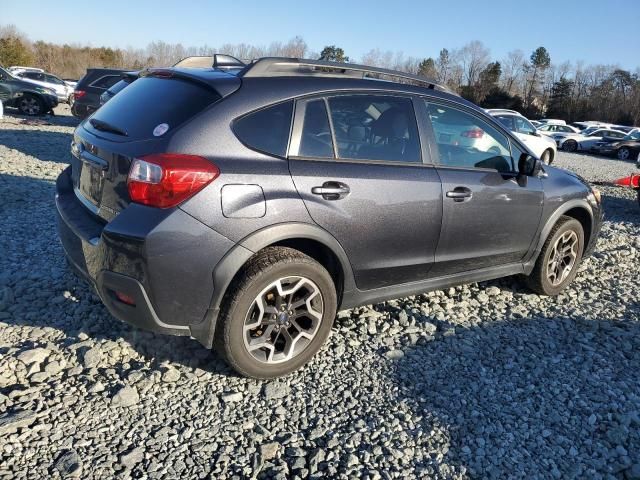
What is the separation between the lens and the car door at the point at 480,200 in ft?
12.3

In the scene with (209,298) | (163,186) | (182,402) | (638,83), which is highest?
(638,83)

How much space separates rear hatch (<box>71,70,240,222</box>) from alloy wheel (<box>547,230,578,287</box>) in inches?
129

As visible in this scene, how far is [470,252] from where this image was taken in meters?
3.96

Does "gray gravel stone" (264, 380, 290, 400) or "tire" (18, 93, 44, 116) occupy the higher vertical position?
"tire" (18, 93, 44, 116)

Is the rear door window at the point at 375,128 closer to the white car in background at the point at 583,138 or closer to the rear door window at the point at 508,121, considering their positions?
the rear door window at the point at 508,121

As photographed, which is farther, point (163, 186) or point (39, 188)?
point (39, 188)

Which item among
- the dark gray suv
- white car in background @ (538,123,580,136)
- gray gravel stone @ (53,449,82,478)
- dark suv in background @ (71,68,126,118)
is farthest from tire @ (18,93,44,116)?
white car in background @ (538,123,580,136)

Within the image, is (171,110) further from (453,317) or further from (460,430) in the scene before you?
(453,317)

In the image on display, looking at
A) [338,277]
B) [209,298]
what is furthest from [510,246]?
[209,298]

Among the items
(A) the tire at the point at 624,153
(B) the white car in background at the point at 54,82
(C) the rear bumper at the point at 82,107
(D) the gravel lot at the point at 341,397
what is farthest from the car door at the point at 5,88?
(A) the tire at the point at 624,153

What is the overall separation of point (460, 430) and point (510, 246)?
6.16 feet

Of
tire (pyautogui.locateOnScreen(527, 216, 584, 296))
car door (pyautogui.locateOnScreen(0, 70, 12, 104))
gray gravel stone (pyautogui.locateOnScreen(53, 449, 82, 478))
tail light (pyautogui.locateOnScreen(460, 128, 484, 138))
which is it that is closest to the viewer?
gray gravel stone (pyautogui.locateOnScreen(53, 449, 82, 478))

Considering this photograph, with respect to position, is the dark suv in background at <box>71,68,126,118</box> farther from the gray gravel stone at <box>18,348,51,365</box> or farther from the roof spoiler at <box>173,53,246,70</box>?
the gray gravel stone at <box>18,348,51,365</box>

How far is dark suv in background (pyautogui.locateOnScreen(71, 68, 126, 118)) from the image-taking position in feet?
43.9
